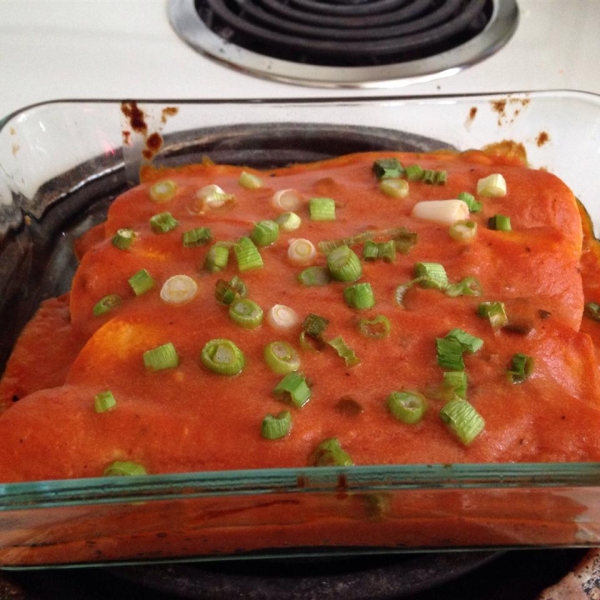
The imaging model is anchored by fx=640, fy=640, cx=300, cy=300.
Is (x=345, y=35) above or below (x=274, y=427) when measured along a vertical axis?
above

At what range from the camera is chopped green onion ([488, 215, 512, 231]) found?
156cm

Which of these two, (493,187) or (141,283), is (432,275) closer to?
(493,187)

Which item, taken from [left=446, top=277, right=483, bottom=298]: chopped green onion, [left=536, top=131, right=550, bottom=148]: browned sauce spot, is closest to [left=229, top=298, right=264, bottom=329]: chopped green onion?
[left=446, top=277, right=483, bottom=298]: chopped green onion

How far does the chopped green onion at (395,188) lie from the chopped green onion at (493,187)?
0.65 feet

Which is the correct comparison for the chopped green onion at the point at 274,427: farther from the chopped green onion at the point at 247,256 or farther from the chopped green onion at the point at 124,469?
the chopped green onion at the point at 247,256

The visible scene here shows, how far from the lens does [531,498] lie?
1093 mm

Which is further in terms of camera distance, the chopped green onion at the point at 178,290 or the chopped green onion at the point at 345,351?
the chopped green onion at the point at 178,290

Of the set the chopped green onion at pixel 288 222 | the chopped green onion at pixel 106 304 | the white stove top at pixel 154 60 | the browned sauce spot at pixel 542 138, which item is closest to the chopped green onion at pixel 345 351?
the chopped green onion at pixel 288 222

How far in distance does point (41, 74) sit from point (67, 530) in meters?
1.80

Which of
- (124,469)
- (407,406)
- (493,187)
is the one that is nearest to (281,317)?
(407,406)

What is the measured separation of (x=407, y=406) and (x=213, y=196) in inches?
31.4

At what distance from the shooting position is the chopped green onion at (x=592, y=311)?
62.8 inches

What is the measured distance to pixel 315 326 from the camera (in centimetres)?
128

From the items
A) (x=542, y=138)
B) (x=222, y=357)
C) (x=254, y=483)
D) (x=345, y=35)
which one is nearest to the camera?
(x=254, y=483)
